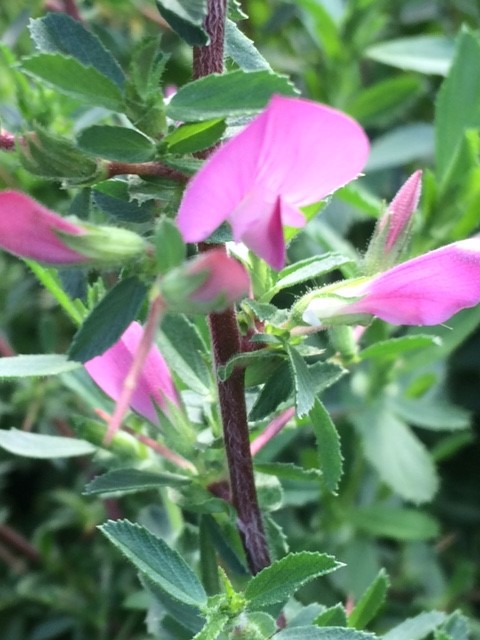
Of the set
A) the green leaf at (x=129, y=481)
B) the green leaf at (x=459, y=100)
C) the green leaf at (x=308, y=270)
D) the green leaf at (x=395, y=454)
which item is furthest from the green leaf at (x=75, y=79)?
the green leaf at (x=395, y=454)

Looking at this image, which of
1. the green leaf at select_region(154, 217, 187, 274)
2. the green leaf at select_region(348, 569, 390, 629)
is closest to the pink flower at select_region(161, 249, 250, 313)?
the green leaf at select_region(154, 217, 187, 274)

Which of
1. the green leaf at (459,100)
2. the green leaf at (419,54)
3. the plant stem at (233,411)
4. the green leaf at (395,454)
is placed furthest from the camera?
the green leaf at (419,54)

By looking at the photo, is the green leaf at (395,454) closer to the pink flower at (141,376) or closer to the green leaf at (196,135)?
the pink flower at (141,376)

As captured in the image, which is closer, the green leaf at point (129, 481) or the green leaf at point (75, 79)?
the green leaf at point (75, 79)

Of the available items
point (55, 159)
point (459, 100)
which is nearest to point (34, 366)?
point (55, 159)

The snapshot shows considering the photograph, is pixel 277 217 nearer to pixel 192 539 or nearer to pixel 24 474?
pixel 192 539

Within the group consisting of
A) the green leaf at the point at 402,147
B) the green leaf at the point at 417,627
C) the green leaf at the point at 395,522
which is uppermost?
the green leaf at the point at 402,147

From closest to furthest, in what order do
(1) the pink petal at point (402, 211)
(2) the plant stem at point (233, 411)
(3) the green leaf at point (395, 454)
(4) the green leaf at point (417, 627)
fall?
1. (2) the plant stem at point (233, 411)
2. (1) the pink petal at point (402, 211)
3. (4) the green leaf at point (417, 627)
4. (3) the green leaf at point (395, 454)
